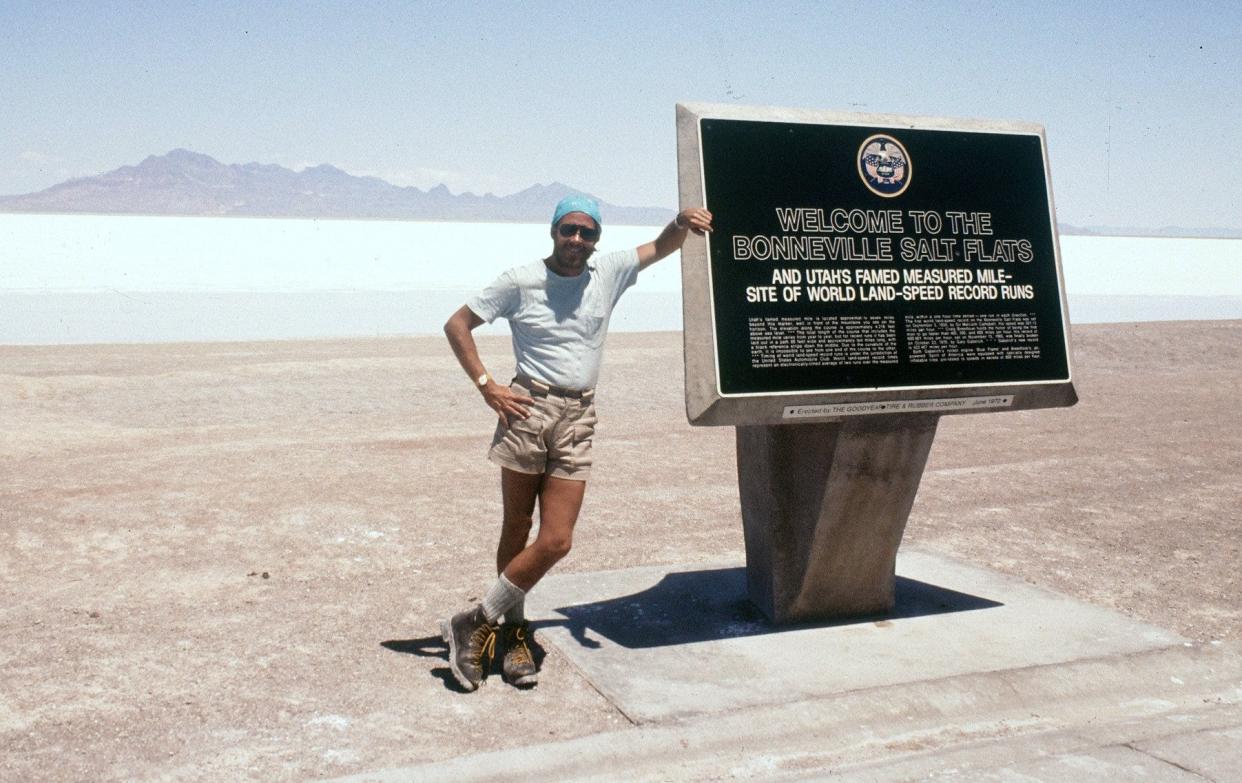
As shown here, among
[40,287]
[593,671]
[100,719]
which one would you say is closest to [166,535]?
[100,719]

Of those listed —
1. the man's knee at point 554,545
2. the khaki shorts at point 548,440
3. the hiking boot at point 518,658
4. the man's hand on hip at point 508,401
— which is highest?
the man's hand on hip at point 508,401

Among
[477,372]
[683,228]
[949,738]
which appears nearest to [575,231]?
[683,228]

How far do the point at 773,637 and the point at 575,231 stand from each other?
2.10 metres

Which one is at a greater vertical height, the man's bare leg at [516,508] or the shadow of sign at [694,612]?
the man's bare leg at [516,508]

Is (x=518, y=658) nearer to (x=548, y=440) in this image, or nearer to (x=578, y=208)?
(x=548, y=440)

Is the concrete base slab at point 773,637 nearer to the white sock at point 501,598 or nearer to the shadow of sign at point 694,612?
the shadow of sign at point 694,612

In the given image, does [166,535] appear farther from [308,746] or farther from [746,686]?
[746,686]

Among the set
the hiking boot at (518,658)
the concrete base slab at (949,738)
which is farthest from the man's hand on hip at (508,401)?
the concrete base slab at (949,738)

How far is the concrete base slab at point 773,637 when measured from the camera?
4.95 meters

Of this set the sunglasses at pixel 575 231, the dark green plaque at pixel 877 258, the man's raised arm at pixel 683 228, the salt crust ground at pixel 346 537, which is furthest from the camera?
the dark green plaque at pixel 877 258

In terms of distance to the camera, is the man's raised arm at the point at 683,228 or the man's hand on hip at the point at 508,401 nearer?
the man's hand on hip at the point at 508,401

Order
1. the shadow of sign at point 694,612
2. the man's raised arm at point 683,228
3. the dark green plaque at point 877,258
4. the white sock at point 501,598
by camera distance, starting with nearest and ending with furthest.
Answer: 1. the white sock at point 501,598
2. the man's raised arm at point 683,228
3. the dark green plaque at point 877,258
4. the shadow of sign at point 694,612

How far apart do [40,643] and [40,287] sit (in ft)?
122

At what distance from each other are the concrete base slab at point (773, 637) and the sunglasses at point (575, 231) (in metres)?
1.78
